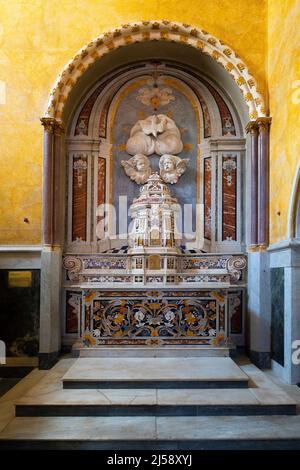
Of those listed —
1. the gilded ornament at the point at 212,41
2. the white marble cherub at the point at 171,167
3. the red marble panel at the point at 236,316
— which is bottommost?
the red marble panel at the point at 236,316

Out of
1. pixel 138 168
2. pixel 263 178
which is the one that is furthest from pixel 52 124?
pixel 263 178

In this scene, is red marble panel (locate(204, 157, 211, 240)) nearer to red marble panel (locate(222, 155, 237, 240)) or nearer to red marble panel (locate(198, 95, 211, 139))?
red marble panel (locate(222, 155, 237, 240))

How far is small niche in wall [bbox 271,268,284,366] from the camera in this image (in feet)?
17.0

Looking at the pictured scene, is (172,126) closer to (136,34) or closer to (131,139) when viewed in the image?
(131,139)

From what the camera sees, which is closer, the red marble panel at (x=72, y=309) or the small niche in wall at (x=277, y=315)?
the small niche in wall at (x=277, y=315)

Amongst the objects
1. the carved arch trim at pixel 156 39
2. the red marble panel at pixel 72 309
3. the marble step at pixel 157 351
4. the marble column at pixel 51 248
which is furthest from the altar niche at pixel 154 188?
the marble step at pixel 157 351

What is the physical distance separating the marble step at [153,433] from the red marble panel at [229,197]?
9.74 feet

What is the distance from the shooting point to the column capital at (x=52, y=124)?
18.9 ft

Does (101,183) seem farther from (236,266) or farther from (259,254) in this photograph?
(259,254)

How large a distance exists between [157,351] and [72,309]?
144 centimetres

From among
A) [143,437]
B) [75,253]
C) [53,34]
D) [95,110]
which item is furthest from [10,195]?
[143,437]

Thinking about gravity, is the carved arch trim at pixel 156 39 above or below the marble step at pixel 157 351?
above

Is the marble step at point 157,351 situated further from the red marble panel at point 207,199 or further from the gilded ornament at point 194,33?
the gilded ornament at point 194,33

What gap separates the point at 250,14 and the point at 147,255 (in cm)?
Result: 351
